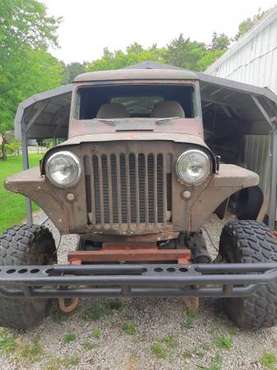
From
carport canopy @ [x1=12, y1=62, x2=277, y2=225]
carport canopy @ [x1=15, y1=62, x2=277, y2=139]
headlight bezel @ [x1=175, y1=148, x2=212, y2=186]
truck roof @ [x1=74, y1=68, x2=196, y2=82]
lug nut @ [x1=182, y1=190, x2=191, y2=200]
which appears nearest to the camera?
headlight bezel @ [x1=175, y1=148, x2=212, y2=186]

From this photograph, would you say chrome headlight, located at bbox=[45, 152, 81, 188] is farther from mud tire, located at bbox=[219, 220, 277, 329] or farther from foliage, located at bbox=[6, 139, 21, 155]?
foliage, located at bbox=[6, 139, 21, 155]

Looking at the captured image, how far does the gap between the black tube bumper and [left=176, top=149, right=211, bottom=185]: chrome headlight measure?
70 cm

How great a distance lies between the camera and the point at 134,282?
235 centimetres

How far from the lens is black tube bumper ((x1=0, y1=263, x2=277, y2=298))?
92.1 inches

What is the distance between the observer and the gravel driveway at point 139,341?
9.18 ft

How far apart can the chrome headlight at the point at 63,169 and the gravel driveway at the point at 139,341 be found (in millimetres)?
1445

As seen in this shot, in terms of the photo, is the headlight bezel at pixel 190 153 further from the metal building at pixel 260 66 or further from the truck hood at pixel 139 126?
the metal building at pixel 260 66

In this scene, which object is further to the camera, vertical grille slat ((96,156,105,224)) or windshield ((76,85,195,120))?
windshield ((76,85,195,120))

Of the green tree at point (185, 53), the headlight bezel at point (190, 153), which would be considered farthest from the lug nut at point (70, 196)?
the green tree at point (185, 53)

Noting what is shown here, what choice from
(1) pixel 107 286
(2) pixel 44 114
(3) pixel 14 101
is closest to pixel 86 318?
(1) pixel 107 286

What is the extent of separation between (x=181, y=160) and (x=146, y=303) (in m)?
1.73

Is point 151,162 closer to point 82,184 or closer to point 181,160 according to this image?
point 181,160

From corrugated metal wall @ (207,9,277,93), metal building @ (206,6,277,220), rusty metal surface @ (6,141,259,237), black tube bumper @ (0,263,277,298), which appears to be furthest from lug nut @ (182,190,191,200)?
corrugated metal wall @ (207,9,277,93)

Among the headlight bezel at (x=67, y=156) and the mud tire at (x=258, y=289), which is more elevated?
the headlight bezel at (x=67, y=156)
